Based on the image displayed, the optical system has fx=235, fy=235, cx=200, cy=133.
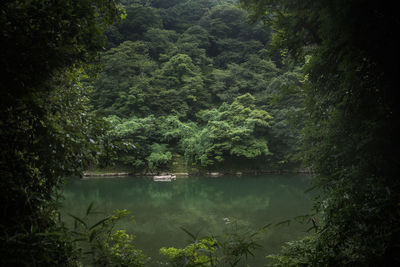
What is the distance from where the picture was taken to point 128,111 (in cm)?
1717

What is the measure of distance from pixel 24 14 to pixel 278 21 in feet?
7.81

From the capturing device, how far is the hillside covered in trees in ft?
47.3

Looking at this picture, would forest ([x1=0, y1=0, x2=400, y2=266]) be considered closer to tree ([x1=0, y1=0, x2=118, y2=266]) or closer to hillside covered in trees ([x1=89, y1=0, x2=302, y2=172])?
tree ([x1=0, y1=0, x2=118, y2=266])

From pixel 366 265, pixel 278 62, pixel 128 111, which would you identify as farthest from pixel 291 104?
pixel 366 265

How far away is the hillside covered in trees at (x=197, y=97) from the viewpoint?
47.3 ft

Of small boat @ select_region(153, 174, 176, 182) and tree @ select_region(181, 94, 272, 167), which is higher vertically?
tree @ select_region(181, 94, 272, 167)

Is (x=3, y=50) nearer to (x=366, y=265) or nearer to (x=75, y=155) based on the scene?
(x=75, y=155)

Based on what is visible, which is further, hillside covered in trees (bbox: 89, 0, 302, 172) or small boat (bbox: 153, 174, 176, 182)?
hillside covered in trees (bbox: 89, 0, 302, 172)

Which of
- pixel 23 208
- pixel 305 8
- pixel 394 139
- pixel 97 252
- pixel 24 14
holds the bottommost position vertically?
pixel 97 252

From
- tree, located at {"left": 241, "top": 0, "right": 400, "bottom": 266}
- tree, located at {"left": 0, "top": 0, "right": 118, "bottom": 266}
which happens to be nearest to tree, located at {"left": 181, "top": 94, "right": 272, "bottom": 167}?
tree, located at {"left": 241, "top": 0, "right": 400, "bottom": 266}

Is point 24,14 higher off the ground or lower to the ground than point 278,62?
lower

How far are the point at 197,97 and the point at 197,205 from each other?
11991 mm

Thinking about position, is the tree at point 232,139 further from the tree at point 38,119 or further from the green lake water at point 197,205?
the tree at point 38,119

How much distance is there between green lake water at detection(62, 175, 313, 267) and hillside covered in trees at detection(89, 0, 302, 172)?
185 centimetres
